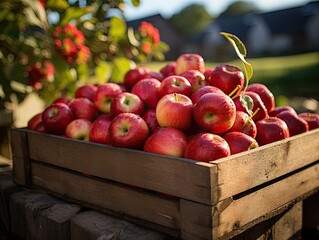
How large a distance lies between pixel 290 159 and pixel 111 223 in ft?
2.58

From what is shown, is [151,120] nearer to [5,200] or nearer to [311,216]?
[5,200]

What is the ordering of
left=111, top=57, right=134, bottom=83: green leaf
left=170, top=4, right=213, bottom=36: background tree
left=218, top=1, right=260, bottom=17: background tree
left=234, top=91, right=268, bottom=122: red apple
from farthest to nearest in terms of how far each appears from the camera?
left=218, top=1, right=260, bottom=17: background tree
left=170, top=4, right=213, bottom=36: background tree
left=111, top=57, right=134, bottom=83: green leaf
left=234, top=91, right=268, bottom=122: red apple

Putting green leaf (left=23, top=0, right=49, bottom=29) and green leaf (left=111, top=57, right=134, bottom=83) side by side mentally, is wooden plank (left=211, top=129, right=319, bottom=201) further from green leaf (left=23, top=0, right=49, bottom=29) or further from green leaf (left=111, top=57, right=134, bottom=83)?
green leaf (left=23, top=0, right=49, bottom=29)

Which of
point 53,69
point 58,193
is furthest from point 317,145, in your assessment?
point 53,69

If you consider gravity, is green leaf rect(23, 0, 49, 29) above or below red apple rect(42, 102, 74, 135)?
above

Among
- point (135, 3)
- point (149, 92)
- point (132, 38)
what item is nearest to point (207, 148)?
point (149, 92)

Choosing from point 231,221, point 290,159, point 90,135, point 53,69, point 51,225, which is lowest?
point 51,225

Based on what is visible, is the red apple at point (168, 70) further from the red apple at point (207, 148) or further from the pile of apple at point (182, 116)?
the red apple at point (207, 148)

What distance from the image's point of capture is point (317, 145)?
5.63 ft

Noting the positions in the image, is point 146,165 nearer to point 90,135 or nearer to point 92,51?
point 90,135

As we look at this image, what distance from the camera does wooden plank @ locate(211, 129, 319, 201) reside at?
125 centimetres

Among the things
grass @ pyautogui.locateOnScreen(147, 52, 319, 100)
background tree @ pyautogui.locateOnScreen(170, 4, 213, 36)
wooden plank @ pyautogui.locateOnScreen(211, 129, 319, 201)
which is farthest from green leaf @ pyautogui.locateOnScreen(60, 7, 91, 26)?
background tree @ pyautogui.locateOnScreen(170, 4, 213, 36)

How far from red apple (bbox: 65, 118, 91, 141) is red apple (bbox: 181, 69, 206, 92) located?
0.55 metres

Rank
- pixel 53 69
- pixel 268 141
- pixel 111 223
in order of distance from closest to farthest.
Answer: pixel 111 223
pixel 268 141
pixel 53 69
